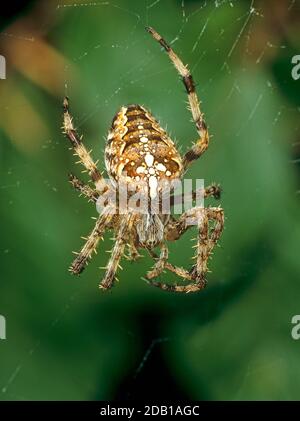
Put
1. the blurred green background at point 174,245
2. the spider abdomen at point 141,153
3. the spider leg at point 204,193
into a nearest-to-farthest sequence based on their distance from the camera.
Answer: the spider abdomen at point 141,153 < the spider leg at point 204,193 < the blurred green background at point 174,245

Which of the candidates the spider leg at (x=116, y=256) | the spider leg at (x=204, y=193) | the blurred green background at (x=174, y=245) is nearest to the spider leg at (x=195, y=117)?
the spider leg at (x=204, y=193)

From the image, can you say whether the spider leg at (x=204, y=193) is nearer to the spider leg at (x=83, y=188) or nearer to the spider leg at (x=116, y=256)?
the spider leg at (x=116, y=256)

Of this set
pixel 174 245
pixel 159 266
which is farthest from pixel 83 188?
pixel 174 245

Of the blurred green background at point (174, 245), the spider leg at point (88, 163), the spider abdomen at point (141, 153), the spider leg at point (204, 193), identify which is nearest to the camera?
the spider abdomen at point (141, 153)

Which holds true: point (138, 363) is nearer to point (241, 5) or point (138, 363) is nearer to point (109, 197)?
point (109, 197)

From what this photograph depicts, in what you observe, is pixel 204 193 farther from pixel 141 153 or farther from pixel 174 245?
pixel 174 245

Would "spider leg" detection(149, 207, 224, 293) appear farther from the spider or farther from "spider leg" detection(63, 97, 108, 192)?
"spider leg" detection(63, 97, 108, 192)
